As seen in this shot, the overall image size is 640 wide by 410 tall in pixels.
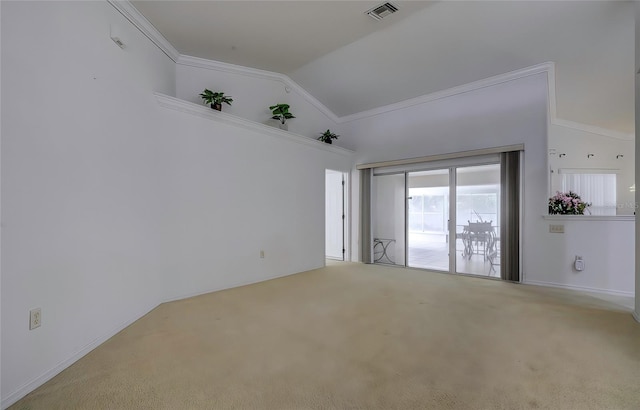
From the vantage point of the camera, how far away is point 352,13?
11.3 ft

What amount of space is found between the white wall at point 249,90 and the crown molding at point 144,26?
317 mm

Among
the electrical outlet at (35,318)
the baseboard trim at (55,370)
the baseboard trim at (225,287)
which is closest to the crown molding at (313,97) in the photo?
the electrical outlet at (35,318)

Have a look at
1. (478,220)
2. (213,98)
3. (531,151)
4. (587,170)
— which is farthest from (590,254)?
(213,98)

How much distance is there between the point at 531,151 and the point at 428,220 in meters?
1.90

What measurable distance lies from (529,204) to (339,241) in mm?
3469

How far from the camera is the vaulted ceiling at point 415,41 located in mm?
3242

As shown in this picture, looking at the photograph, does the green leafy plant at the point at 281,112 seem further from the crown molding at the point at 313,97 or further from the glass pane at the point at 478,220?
the glass pane at the point at 478,220

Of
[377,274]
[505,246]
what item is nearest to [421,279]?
[377,274]

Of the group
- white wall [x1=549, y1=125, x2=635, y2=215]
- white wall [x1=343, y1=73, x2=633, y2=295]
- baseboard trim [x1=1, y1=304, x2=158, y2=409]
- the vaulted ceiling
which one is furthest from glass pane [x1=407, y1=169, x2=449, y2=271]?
baseboard trim [x1=1, y1=304, x2=158, y2=409]

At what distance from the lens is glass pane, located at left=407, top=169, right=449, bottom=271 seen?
5148 mm

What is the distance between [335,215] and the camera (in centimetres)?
637

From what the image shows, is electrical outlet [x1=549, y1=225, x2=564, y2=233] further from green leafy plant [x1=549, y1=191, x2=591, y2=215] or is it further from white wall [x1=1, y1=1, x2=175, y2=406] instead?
white wall [x1=1, y1=1, x2=175, y2=406]

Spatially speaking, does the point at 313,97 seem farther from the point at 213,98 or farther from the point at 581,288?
the point at 581,288

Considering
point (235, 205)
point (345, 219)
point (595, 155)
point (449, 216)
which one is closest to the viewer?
point (235, 205)
